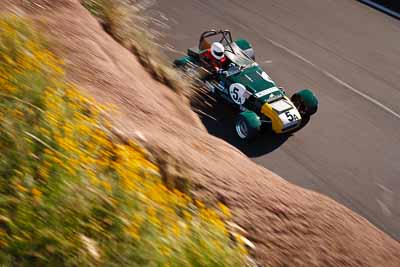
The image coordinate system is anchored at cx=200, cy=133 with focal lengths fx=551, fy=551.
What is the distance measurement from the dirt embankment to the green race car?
3.77 metres

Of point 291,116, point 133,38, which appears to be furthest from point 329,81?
point 133,38

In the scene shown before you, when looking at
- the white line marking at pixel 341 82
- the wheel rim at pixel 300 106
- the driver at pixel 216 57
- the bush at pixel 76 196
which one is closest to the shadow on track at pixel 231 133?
the wheel rim at pixel 300 106

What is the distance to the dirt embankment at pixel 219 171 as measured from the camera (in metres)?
4.54

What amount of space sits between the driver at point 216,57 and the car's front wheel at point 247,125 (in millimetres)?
1313

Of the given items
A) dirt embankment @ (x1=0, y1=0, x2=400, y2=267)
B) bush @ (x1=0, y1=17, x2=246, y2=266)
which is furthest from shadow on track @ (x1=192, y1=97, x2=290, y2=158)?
bush @ (x1=0, y1=17, x2=246, y2=266)

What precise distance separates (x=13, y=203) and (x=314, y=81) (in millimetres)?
10007

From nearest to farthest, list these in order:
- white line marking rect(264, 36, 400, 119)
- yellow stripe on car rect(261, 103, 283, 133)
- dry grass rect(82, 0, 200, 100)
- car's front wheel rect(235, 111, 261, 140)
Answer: dry grass rect(82, 0, 200, 100), car's front wheel rect(235, 111, 261, 140), yellow stripe on car rect(261, 103, 283, 133), white line marking rect(264, 36, 400, 119)

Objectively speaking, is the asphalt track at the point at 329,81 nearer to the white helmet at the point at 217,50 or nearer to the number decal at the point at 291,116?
the number decal at the point at 291,116

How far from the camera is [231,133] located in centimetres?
1031

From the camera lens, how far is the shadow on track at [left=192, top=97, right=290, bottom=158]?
32.9 ft

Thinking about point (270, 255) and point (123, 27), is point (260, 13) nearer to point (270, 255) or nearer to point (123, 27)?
point (123, 27)

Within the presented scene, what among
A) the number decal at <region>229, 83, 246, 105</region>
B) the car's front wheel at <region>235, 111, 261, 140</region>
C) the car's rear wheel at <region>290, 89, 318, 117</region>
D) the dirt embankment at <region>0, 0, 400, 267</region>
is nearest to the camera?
the dirt embankment at <region>0, 0, 400, 267</region>

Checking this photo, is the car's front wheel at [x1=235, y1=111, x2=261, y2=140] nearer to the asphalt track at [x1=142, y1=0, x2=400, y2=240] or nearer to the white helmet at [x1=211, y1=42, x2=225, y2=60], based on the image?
the asphalt track at [x1=142, y1=0, x2=400, y2=240]

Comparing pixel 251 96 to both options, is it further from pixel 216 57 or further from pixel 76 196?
pixel 76 196
